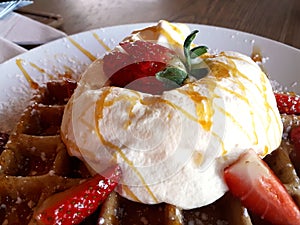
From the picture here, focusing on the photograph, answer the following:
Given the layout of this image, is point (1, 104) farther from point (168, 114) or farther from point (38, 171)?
point (168, 114)

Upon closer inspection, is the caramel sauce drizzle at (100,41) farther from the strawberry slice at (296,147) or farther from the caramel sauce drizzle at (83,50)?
the strawberry slice at (296,147)

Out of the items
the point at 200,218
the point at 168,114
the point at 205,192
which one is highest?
the point at 168,114

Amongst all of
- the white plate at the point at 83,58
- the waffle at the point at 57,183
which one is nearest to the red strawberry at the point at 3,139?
the waffle at the point at 57,183

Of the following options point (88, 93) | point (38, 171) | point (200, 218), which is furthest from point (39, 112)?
point (200, 218)

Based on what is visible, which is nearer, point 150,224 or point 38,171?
point 150,224

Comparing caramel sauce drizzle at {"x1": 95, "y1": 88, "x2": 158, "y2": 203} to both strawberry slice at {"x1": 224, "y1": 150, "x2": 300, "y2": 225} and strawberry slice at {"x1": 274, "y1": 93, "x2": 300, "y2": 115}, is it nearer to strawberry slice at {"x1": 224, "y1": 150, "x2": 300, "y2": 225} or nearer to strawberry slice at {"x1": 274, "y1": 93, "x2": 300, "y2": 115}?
strawberry slice at {"x1": 224, "y1": 150, "x2": 300, "y2": 225}

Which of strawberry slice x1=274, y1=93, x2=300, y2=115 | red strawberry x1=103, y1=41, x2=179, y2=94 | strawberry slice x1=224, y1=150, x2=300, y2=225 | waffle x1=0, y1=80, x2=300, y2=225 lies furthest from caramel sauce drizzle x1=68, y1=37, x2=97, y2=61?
strawberry slice x1=224, y1=150, x2=300, y2=225

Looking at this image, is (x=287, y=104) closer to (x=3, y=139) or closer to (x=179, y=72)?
(x=179, y=72)
